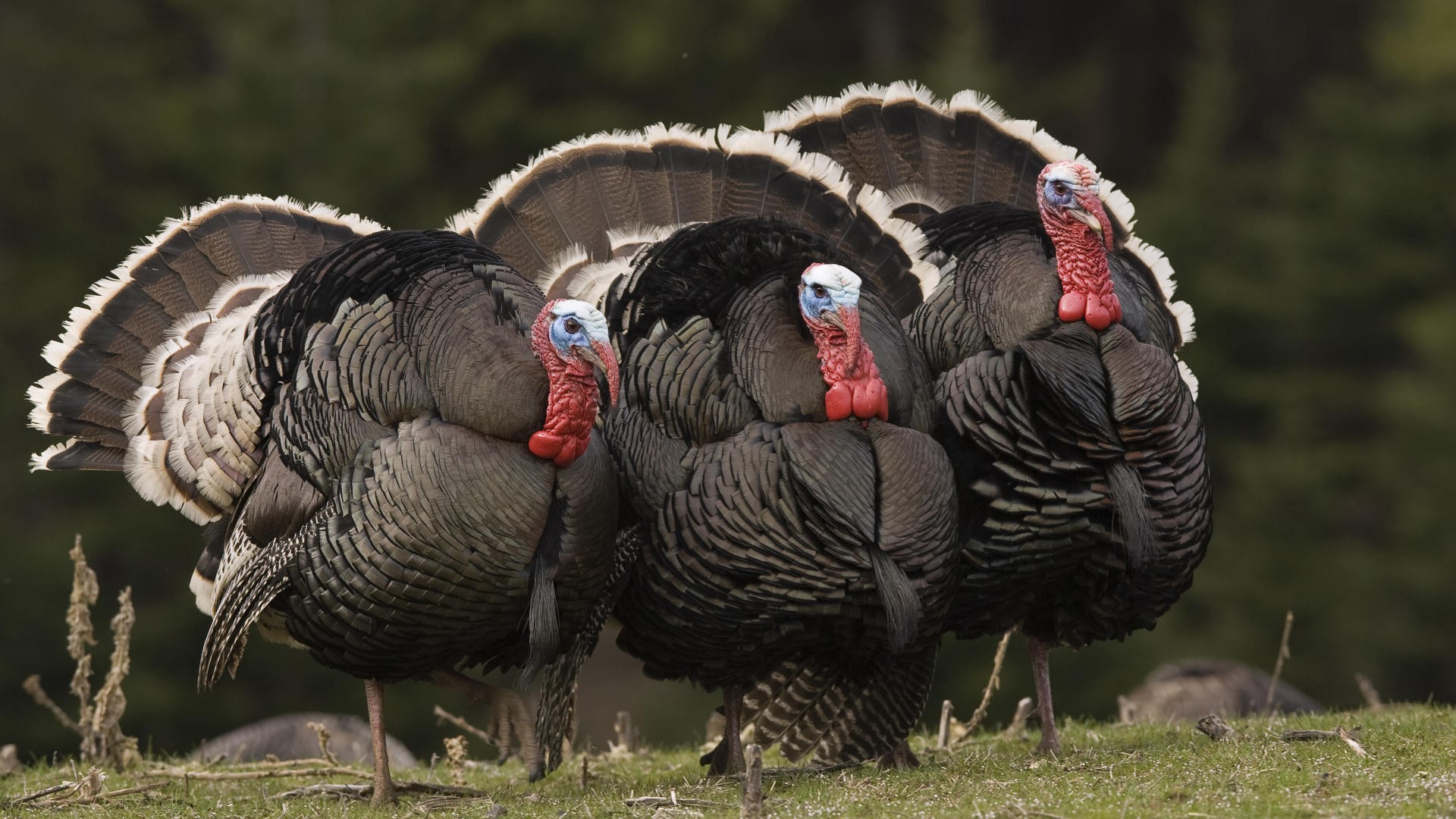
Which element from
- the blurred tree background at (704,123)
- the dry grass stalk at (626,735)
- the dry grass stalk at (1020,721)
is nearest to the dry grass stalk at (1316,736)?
the dry grass stalk at (1020,721)

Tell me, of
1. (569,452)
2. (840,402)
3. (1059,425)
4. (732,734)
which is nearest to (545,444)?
(569,452)

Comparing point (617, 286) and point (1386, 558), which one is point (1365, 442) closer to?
point (1386, 558)

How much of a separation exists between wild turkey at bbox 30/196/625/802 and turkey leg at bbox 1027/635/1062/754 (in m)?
1.61

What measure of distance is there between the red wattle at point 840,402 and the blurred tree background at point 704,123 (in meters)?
8.19

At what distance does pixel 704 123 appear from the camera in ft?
54.0

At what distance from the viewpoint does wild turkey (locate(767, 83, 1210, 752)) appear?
20.1 feet

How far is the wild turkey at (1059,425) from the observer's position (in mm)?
6133

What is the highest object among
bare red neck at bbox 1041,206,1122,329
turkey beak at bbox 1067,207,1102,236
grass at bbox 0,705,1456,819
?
turkey beak at bbox 1067,207,1102,236

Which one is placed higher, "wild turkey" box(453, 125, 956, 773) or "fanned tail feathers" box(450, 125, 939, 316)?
"fanned tail feathers" box(450, 125, 939, 316)

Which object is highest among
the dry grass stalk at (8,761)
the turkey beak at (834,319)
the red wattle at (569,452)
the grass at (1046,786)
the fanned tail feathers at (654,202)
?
the fanned tail feathers at (654,202)

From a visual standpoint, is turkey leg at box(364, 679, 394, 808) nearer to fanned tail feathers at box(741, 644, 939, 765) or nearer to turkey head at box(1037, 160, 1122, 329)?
fanned tail feathers at box(741, 644, 939, 765)

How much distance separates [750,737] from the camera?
24.1ft

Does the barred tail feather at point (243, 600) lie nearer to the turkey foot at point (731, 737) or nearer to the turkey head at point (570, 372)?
the turkey head at point (570, 372)

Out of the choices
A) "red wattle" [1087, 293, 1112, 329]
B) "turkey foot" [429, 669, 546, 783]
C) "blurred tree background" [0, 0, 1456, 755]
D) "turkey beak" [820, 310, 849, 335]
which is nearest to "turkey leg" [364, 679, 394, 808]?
"turkey foot" [429, 669, 546, 783]
